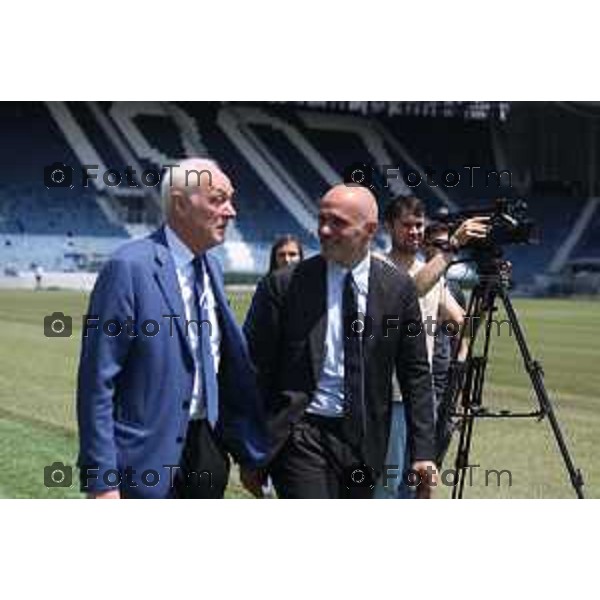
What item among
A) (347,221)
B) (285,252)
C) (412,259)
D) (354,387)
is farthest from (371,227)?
(285,252)

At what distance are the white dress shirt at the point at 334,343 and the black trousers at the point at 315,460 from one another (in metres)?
0.04

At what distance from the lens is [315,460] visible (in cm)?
332

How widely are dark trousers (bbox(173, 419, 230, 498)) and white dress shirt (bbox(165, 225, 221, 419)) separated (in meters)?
0.05

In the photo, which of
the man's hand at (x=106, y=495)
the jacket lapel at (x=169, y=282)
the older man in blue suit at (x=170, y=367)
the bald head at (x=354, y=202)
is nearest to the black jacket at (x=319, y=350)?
the older man in blue suit at (x=170, y=367)

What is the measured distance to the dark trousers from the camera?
3.22 m

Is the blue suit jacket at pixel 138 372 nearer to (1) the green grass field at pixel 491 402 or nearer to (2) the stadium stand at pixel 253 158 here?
(1) the green grass field at pixel 491 402

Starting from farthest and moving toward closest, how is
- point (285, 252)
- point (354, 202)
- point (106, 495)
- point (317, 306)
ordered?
point (285, 252) < point (317, 306) < point (354, 202) < point (106, 495)

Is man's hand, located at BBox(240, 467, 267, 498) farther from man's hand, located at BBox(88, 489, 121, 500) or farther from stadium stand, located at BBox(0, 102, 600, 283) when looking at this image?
stadium stand, located at BBox(0, 102, 600, 283)

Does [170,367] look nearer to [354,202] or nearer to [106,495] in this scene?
[106,495]

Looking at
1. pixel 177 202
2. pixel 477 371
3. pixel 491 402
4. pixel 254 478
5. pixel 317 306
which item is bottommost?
pixel 491 402

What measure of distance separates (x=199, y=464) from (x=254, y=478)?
0.26 metres

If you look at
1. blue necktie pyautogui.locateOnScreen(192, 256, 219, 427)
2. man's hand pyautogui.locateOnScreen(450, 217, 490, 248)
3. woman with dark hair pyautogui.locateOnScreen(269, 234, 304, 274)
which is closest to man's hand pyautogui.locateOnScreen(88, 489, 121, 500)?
blue necktie pyautogui.locateOnScreen(192, 256, 219, 427)
